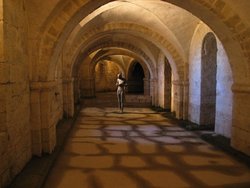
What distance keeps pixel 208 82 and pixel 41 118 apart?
195 inches

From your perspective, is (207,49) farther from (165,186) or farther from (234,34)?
(165,186)

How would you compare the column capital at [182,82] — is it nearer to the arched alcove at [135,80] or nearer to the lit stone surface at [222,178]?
the lit stone surface at [222,178]

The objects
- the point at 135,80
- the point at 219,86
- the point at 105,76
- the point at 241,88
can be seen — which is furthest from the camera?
the point at 105,76

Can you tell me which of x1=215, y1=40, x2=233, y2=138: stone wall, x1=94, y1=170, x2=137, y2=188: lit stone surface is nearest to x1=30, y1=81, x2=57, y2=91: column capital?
x1=94, y1=170, x2=137, y2=188: lit stone surface

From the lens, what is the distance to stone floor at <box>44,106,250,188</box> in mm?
3762

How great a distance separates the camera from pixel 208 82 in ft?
25.2

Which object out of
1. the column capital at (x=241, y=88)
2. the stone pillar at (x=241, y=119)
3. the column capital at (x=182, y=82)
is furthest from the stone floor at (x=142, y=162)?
the column capital at (x=182, y=82)

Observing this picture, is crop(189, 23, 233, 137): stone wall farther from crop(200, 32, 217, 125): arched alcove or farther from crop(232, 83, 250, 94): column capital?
crop(232, 83, 250, 94): column capital

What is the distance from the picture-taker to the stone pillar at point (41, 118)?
4.54m

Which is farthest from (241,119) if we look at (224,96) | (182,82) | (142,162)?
(182,82)

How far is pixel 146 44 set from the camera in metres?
12.7

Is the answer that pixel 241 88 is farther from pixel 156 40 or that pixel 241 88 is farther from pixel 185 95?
pixel 156 40

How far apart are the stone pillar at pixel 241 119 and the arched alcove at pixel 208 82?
99.0 inches

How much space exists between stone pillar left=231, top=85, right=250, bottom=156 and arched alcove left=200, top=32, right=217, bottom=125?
2515 millimetres
